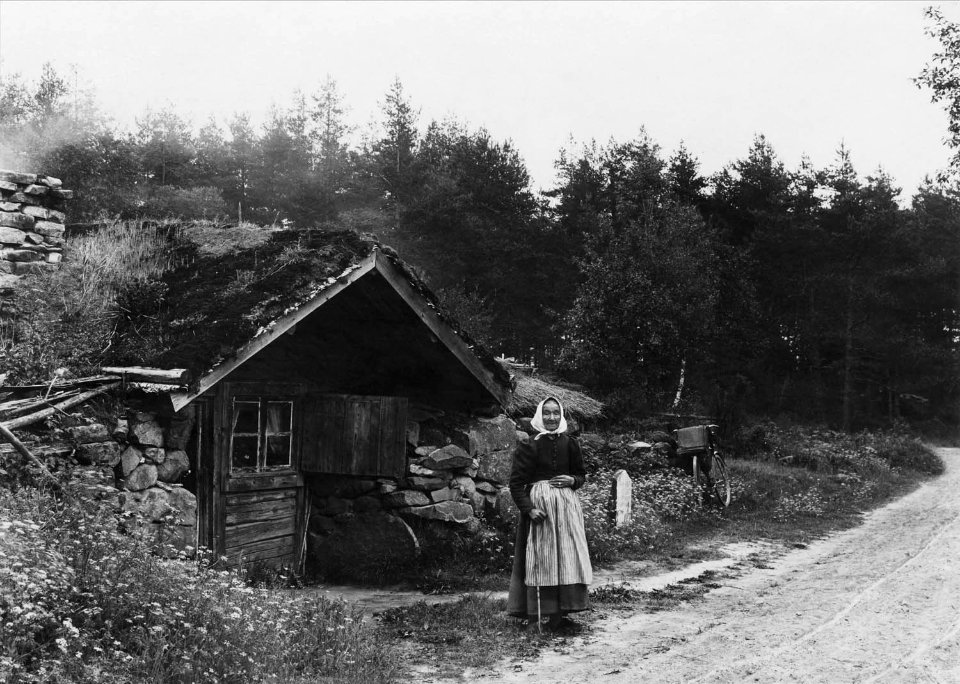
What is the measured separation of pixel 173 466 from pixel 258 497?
5.48 ft

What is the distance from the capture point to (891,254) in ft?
111

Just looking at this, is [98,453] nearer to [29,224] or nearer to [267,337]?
[267,337]

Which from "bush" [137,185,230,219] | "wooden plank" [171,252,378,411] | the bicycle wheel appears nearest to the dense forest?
"bush" [137,185,230,219]

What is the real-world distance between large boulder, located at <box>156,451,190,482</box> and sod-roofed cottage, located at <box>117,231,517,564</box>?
24cm

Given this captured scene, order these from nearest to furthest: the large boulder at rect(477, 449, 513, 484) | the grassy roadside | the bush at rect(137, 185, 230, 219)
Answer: the grassy roadside < the large boulder at rect(477, 449, 513, 484) < the bush at rect(137, 185, 230, 219)

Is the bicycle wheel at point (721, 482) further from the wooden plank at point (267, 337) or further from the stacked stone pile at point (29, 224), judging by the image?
the stacked stone pile at point (29, 224)

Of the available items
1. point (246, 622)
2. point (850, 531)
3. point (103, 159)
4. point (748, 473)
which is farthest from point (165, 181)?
point (246, 622)

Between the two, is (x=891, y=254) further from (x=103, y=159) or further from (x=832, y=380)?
(x=103, y=159)

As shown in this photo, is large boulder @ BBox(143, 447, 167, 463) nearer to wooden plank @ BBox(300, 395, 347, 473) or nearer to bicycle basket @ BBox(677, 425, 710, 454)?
wooden plank @ BBox(300, 395, 347, 473)

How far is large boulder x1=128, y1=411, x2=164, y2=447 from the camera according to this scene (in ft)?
21.4

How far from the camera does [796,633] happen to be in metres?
6.56

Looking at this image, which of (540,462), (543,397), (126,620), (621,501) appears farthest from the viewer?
(543,397)

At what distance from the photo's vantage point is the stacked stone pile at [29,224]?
8.45 metres

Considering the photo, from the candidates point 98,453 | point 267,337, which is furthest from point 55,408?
point 267,337
